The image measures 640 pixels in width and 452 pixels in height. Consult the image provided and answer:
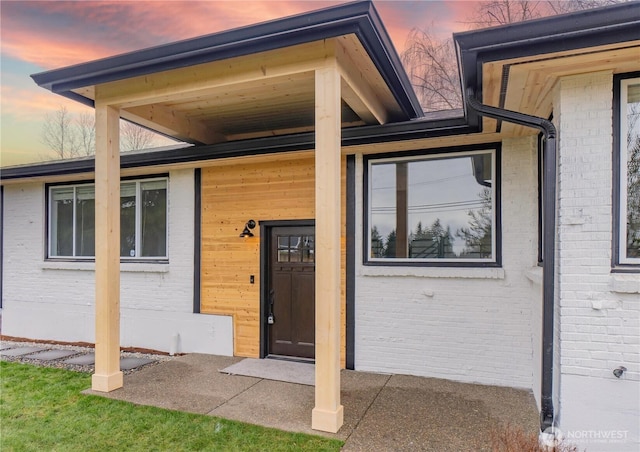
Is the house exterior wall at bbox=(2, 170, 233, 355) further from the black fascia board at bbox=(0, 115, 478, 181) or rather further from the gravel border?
the black fascia board at bbox=(0, 115, 478, 181)

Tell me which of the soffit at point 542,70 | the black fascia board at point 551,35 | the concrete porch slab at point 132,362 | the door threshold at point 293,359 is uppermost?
the black fascia board at point 551,35

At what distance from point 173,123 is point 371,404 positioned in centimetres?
431

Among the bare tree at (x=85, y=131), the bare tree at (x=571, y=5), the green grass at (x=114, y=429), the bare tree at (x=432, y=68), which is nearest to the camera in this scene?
the green grass at (x=114, y=429)

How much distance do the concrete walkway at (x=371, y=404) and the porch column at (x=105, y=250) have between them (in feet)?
1.17

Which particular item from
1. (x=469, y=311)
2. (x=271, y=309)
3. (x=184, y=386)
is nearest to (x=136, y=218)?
(x=271, y=309)

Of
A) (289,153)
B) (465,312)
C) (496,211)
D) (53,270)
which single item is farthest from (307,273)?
(53,270)

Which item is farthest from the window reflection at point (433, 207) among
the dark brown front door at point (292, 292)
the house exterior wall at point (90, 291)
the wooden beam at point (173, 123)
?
the house exterior wall at point (90, 291)

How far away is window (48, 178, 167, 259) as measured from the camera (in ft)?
22.1

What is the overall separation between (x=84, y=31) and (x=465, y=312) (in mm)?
10359

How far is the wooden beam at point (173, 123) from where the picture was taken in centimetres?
490

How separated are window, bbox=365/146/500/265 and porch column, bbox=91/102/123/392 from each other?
3139mm

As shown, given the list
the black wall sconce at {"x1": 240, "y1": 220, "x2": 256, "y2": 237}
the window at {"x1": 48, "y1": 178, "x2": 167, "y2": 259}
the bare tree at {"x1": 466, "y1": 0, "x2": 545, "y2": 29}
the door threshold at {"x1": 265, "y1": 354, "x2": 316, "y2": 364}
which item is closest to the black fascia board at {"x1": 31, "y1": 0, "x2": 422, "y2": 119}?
the window at {"x1": 48, "y1": 178, "x2": 167, "y2": 259}

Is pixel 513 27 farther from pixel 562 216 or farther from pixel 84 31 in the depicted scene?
pixel 84 31

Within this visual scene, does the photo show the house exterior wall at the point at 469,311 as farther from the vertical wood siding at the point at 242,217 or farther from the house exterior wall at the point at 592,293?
the vertical wood siding at the point at 242,217
